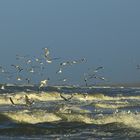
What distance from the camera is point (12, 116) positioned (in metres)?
68.2

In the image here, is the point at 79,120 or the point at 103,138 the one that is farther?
the point at 79,120

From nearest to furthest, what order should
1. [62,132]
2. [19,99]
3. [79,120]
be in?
1. [62,132]
2. [79,120]
3. [19,99]

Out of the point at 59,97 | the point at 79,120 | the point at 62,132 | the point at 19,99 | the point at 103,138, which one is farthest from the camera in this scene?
the point at 59,97

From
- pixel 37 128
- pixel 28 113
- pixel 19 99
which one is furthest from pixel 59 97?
pixel 37 128

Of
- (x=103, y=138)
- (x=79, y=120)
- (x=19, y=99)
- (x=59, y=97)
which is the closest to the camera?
(x=103, y=138)

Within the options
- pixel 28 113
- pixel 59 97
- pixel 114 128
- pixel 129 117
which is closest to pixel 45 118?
pixel 28 113

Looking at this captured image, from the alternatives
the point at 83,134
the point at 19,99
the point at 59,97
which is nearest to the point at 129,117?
the point at 83,134

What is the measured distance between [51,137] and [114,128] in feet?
25.7

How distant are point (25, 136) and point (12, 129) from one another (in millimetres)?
4616

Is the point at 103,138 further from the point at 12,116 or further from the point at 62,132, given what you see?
the point at 12,116

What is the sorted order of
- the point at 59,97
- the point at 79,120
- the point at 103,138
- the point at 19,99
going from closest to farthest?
1. the point at 103,138
2. the point at 79,120
3. the point at 19,99
4. the point at 59,97

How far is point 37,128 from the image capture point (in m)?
58.2

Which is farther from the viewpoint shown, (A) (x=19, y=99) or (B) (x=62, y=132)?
(A) (x=19, y=99)

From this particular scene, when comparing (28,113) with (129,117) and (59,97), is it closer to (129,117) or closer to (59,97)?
(129,117)
